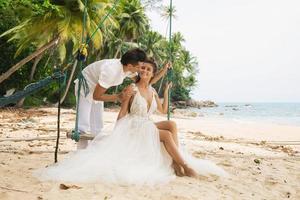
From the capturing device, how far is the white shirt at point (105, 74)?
364 centimetres

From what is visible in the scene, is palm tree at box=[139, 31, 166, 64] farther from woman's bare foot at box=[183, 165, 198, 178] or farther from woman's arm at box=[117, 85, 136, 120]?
woman's bare foot at box=[183, 165, 198, 178]

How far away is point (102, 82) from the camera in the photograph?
3.64m

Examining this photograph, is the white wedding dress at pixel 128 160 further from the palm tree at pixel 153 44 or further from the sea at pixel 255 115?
the palm tree at pixel 153 44

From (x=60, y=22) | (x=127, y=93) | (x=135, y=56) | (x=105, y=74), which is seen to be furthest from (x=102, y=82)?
(x=60, y=22)

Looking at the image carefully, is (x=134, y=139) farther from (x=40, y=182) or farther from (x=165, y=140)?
(x=40, y=182)

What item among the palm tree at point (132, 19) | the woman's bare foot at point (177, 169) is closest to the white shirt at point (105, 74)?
the woman's bare foot at point (177, 169)

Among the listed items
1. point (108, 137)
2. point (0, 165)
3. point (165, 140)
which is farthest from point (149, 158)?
point (0, 165)

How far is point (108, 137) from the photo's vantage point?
3.63 metres

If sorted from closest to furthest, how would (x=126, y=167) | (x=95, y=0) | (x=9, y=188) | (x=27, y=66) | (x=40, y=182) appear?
(x=9, y=188) < (x=40, y=182) < (x=126, y=167) < (x=95, y=0) < (x=27, y=66)

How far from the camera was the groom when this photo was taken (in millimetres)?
3643

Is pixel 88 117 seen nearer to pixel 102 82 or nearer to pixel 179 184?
pixel 102 82

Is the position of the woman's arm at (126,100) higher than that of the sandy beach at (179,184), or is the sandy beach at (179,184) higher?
the woman's arm at (126,100)

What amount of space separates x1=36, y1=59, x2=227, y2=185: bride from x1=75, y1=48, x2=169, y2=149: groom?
10cm

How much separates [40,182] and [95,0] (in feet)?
36.5
